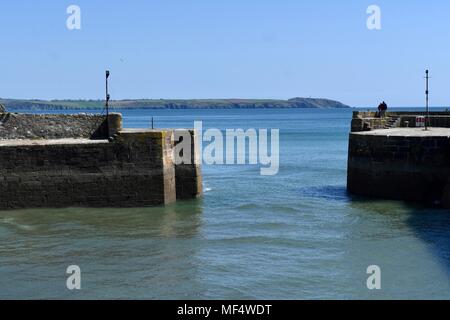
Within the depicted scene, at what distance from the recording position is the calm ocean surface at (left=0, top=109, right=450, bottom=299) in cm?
1460

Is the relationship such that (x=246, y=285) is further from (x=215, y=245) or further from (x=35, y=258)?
(x=35, y=258)

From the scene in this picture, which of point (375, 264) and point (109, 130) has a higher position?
point (109, 130)

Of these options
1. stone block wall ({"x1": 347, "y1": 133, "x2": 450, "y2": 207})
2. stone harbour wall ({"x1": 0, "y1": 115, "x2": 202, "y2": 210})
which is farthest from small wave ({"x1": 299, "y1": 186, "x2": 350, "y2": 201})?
stone harbour wall ({"x1": 0, "y1": 115, "x2": 202, "y2": 210})

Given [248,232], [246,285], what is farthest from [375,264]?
[248,232]

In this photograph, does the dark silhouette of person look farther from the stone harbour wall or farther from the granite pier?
the stone harbour wall

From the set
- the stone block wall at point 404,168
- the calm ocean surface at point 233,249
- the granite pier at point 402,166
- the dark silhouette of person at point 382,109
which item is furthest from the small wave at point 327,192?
the dark silhouette of person at point 382,109

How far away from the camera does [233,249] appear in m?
17.8

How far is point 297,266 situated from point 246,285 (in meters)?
1.86

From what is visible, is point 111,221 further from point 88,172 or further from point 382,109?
point 382,109

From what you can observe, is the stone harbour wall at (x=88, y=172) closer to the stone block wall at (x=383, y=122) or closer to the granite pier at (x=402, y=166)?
the granite pier at (x=402, y=166)

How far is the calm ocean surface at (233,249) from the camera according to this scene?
47.9 feet

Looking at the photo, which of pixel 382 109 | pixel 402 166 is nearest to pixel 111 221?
pixel 402 166

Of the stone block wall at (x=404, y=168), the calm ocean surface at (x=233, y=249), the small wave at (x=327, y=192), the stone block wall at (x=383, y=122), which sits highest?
the stone block wall at (x=383, y=122)
